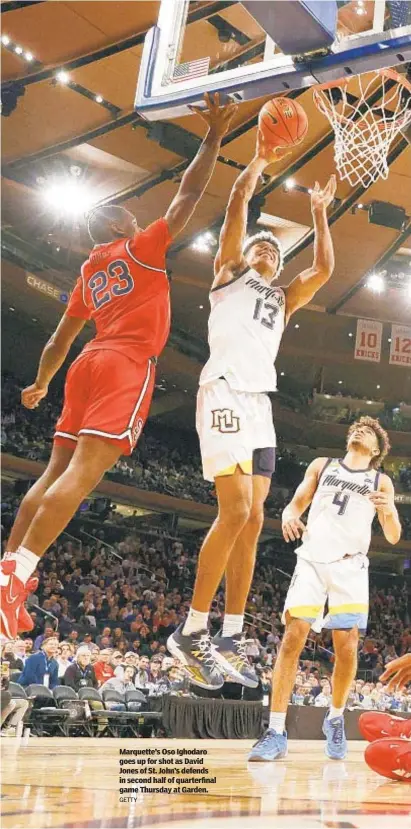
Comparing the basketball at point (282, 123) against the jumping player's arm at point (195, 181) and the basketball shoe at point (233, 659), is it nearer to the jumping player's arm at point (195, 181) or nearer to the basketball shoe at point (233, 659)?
the jumping player's arm at point (195, 181)

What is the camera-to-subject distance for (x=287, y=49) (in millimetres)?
3338

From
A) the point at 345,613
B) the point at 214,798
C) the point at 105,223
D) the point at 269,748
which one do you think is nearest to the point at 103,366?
the point at 105,223

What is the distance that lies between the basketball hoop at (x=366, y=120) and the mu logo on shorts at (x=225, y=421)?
5.50ft

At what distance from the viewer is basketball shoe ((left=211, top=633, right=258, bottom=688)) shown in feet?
12.3

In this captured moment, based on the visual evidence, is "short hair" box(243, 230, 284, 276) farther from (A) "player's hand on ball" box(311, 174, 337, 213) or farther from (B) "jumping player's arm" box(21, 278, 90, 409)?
(B) "jumping player's arm" box(21, 278, 90, 409)

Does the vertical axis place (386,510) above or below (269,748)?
above

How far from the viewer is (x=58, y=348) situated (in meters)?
4.13

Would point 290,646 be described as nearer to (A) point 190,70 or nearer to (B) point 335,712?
(B) point 335,712

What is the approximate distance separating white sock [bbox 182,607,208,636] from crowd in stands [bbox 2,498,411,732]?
2.22 feet

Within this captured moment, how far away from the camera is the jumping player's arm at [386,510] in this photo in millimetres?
4879

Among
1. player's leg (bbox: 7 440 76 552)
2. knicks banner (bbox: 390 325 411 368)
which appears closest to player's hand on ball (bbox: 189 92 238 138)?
player's leg (bbox: 7 440 76 552)

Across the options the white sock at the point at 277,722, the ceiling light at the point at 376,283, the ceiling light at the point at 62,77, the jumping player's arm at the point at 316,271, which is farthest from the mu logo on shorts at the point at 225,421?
the ceiling light at the point at 62,77

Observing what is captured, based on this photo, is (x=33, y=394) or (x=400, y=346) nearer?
(x=33, y=394)

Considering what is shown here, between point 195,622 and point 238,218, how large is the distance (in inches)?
79.4
